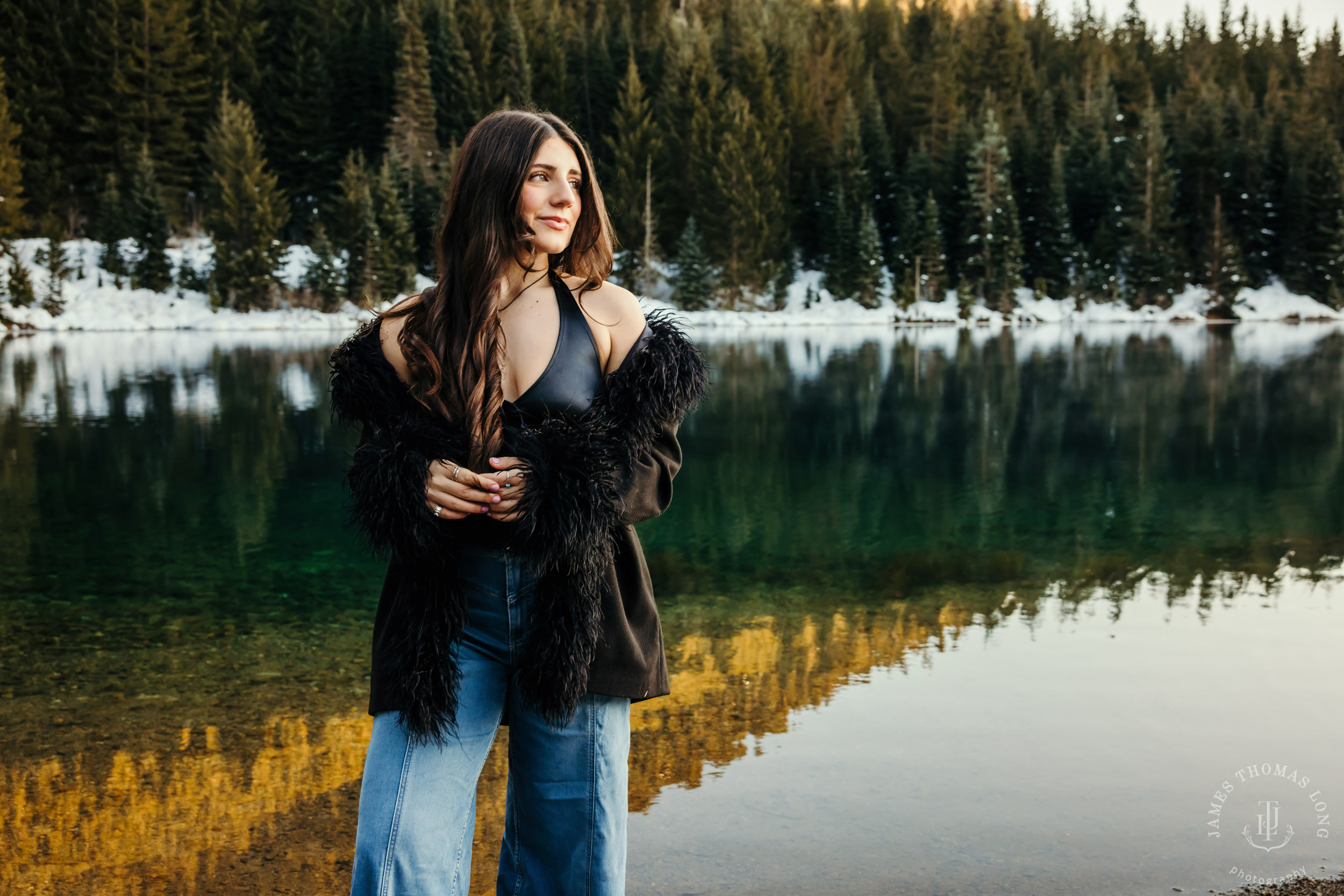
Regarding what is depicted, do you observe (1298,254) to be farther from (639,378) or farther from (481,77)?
(639,378)

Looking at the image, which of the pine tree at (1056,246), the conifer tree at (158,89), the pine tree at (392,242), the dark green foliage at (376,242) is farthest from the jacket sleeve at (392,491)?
the pine tree at (1056,246)

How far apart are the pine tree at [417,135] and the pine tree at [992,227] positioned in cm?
2845

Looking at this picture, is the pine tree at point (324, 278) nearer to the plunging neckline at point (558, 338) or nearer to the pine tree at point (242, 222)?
the pine tree at point (242, 222)

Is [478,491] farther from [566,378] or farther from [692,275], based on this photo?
[692,275]

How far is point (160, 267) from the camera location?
51188 millimetres

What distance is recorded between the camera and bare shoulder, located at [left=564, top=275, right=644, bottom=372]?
2248mm

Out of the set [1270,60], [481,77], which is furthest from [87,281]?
[1270,60]

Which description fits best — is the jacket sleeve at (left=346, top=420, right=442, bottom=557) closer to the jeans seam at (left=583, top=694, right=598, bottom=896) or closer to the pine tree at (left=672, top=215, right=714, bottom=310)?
the jeans seam at (left=583, top=694, right=598, bottom=896)

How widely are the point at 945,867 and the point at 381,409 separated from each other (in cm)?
223

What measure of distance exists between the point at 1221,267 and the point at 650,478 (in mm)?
67547

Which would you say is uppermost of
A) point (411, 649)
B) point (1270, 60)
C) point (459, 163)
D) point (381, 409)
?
point (1270, 60)

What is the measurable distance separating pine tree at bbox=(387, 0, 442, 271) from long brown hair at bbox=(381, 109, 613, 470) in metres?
57.1

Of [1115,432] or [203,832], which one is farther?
[1115,432]

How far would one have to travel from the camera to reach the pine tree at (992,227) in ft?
203
